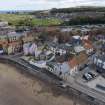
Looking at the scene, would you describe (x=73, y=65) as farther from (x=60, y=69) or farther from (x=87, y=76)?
(x=87, y=76)

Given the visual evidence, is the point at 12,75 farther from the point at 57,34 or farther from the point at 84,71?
the point at 57,34

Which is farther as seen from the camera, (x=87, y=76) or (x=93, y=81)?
(x=87, y=76)

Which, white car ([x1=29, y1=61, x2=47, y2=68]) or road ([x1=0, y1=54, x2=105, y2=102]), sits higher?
white car ([x1=29, y1=61, x2=47, y2=68])

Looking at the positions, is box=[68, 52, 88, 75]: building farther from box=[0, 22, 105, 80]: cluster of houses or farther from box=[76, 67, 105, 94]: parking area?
box=[76, 67, 105, 94]: parking area

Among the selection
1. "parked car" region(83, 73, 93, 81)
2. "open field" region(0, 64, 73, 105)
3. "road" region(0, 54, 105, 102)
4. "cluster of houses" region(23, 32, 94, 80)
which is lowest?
"open field" region(0, 64, 73, 105)

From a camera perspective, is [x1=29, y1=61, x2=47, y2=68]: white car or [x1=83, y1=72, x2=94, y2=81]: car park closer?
[x1=83, y1=72, x2=94, y2=81]: car park

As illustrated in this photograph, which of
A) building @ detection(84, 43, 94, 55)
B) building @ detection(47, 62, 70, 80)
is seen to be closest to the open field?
building @ detection(47, 62, 70, 80)

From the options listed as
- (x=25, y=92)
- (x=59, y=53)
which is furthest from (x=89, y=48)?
(x=25, y=92)

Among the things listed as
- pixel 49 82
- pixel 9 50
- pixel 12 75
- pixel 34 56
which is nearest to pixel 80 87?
pixel 49 82

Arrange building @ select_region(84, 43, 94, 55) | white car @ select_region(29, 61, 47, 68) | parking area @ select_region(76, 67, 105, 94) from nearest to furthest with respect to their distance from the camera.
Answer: parking area @ select_region(76, 67, 105, 94)
white car @ select_region(29, 61, 47, 68)
building @ select_region(84, 43, 94, 55)
